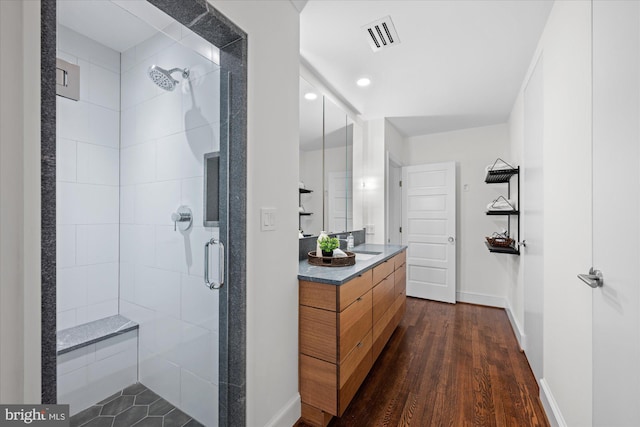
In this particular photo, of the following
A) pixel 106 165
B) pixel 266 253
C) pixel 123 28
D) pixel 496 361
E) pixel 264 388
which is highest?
pixel 123 28

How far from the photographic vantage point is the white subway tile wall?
51.2 inches

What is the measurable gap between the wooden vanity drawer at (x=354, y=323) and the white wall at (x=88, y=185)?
1175 millimetres

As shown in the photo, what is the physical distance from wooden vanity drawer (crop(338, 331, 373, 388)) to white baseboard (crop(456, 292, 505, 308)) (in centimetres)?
254

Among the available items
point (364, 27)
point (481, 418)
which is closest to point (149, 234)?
point (364, 27)

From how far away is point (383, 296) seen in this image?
7.81ft

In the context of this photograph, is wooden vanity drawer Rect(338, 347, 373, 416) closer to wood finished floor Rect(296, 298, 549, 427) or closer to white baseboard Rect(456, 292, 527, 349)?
wood finished floor Rect(296, 298, 549, 427)

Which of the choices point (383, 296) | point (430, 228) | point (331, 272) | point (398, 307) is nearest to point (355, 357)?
point (331, 272)

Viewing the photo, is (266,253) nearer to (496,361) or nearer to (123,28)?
(123,28)

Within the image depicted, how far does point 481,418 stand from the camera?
169cm

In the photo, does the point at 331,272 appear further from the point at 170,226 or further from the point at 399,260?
the point at 399,260

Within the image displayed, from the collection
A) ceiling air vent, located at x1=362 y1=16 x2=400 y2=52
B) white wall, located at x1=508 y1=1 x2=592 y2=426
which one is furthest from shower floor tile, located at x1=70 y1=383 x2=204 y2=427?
ceiling air vent, located at x1=362 y1=16 x2=400 y2=52

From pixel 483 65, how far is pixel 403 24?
97 centimetres

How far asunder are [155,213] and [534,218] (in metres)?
2.56

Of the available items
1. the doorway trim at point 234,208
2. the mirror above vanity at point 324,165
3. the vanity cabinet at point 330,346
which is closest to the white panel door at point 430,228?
the mirror above vanity at point 324,165
